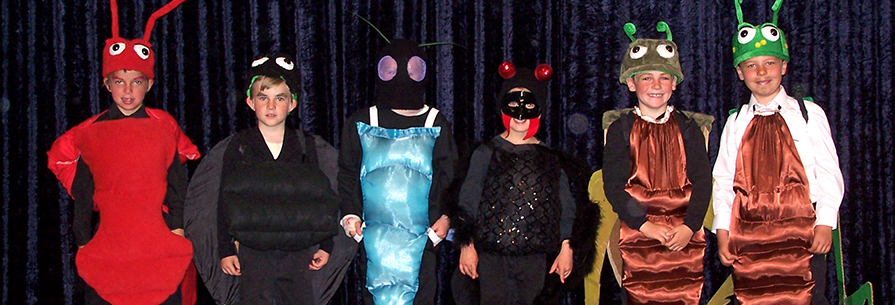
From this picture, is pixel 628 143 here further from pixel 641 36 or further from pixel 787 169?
pixel 641 36

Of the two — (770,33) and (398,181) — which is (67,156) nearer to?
(398,181)

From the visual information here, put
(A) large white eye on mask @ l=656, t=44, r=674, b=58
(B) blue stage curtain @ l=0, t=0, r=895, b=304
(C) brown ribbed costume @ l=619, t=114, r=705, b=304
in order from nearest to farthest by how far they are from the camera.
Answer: (C) brown ribbed costume @ l=619, t=114, r=705, b=304 < (A) large white eye on mask @ l=656, t=44, r=674, b=58 < (B) blue stage curtain @ l=0, t=0, r=895, b=304

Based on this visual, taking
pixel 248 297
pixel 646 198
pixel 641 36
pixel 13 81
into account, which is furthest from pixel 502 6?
pixel 13 81

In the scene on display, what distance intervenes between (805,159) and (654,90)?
2.25ft

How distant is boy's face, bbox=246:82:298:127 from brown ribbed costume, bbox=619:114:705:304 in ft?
4.85

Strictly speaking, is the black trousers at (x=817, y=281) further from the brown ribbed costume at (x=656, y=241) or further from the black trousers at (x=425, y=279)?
the black trousers at (x=425, y=279)

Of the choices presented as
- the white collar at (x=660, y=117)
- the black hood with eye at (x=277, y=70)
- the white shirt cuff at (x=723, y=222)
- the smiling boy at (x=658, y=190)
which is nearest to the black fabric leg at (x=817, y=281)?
the white shirt cuff at (x=723, y=222)

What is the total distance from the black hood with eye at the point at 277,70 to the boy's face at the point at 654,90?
1.47m

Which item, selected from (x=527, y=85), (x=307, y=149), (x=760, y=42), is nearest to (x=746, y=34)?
(x=760, y=42)

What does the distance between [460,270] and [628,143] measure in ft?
2.90

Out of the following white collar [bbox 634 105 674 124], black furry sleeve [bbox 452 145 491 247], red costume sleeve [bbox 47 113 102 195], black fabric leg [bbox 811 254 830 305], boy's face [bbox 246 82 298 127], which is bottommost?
black fabric leg [bbox 811 254 830 305]

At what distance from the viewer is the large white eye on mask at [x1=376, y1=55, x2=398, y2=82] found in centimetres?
286

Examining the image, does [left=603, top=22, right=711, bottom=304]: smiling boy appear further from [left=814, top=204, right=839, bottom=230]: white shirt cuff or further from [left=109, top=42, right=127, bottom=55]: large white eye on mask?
[left=109, top=42, right=127, bottom=55]: large white eye on mask

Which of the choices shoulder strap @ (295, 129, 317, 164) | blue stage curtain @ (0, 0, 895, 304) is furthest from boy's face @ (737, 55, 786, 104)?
shoulder strap @ (295, 129, 317, 164)
